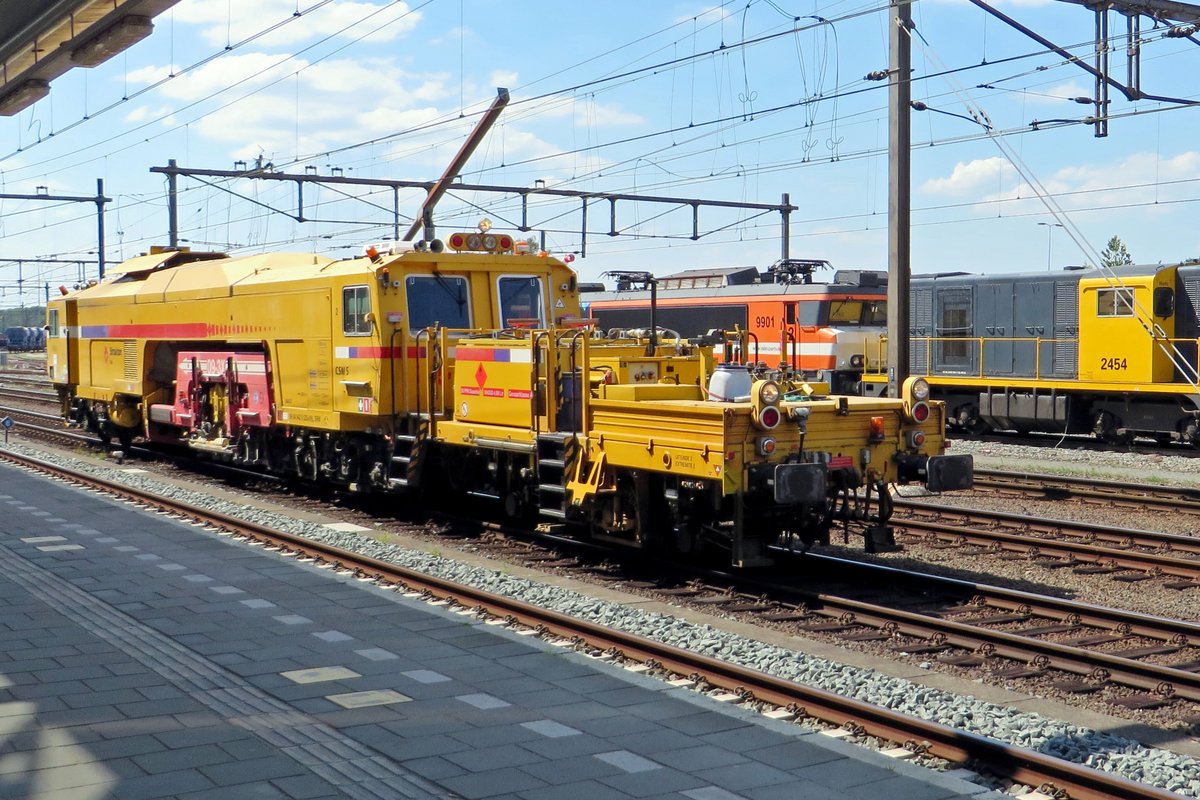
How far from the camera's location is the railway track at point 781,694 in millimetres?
5336

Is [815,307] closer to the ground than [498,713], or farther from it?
farther from it

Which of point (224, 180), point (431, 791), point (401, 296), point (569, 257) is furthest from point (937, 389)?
point (431, 791)

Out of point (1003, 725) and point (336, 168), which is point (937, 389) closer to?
point (336, 168)

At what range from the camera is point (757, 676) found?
687 cm

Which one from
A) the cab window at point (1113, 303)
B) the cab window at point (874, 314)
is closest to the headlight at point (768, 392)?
the cab window at point (1113, 303)

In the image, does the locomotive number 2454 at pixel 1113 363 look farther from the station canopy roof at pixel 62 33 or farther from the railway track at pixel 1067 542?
the station canopy roof at pixel 62 33

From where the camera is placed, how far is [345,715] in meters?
6.30

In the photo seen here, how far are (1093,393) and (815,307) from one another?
6.47 meters

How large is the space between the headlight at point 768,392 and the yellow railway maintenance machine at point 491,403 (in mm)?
14

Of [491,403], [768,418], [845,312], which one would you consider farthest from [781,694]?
[845,312]

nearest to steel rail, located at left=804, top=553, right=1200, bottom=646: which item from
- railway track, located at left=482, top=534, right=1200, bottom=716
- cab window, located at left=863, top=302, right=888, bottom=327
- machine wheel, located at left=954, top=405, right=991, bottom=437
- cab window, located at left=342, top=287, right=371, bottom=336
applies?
railway track, located at left=482, top=534, right=1200, bottom=716

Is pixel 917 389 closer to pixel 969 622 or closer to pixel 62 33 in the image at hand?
pixel 969 622

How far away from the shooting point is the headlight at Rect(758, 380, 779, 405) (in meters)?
9.16

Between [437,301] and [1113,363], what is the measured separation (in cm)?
1410
